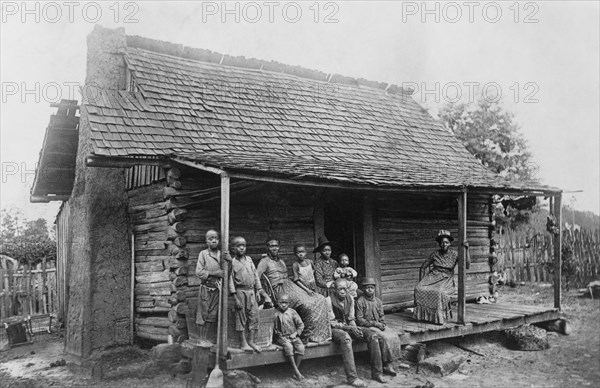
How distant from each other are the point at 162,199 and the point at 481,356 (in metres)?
6.40

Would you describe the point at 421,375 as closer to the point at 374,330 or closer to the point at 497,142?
the point at 374,330

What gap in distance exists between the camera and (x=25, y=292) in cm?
1287

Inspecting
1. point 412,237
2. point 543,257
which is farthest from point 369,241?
point 543,257

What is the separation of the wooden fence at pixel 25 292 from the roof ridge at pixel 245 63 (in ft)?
20.2

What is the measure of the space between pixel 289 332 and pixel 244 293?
918mm

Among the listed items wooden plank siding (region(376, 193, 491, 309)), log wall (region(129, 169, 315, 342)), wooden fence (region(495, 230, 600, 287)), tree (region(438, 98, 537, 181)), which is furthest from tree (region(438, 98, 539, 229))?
log wall (region(129, 169, 315, 342))

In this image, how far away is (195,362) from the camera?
7.36 m

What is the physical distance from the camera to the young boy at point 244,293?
7.27m

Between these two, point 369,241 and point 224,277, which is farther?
point 369,241

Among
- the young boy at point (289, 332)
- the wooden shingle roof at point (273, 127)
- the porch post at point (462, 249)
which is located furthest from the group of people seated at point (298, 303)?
the porch post at point (462, 249)

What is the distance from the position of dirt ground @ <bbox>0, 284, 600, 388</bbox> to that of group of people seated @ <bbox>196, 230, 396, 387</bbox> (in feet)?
1.46

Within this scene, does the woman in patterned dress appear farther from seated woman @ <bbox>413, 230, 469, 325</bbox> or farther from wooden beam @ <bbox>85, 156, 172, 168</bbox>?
wooden beam @ <bbox>85, 156, 172, 168</bbox>

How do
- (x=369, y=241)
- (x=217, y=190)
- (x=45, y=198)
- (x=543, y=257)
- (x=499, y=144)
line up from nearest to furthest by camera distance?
(x=217, y=190)
(x=369, y=241)
(x=45, y=198)
(x=543, y=257)
(x=499, y=144)

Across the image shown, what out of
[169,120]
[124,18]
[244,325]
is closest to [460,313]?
[244,325]
